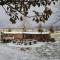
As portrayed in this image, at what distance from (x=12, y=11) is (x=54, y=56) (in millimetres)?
776

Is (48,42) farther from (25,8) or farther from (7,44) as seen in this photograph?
(25,8)

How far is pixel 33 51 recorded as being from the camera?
137 cm

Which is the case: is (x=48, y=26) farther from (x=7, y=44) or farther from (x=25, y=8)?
(x=25, y=8)

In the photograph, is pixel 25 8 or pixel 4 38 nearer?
pixel 25 8

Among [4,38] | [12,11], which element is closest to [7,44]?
[4,38]

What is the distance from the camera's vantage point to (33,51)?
4.50 feet

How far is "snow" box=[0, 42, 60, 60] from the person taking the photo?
1345mm

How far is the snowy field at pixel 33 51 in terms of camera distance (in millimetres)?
1346

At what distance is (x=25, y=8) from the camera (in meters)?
0.64

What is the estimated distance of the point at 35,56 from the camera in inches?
53.2

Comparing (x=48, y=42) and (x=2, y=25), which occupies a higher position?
(x=2, y=25)

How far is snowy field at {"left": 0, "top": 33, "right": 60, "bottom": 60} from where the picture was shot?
1.35 m

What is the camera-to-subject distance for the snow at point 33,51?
134 centimetres

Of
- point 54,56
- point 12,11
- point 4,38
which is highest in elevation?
point 12,11
